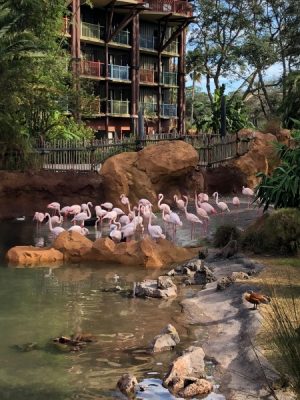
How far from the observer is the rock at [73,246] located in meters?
11.4

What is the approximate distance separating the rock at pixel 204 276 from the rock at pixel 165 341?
9.19 feet

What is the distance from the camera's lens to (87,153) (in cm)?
2036

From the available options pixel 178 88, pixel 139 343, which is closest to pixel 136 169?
pixel 139 343

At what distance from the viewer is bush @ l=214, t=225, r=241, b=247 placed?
11.7 m

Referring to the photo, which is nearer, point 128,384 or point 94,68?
point 128,384

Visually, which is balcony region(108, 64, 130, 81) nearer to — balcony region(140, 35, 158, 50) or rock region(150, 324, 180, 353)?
balcony region(140, 35, 158, 50)

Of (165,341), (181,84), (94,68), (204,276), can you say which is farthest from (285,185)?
(181,84)

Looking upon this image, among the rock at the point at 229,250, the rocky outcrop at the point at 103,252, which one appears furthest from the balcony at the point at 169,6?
the rock at the point at 229,250

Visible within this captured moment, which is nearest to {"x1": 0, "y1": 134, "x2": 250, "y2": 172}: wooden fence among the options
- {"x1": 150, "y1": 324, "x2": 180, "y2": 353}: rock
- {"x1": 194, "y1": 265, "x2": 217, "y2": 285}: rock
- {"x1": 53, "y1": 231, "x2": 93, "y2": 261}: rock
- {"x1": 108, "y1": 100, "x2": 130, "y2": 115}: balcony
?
{"x1": 53, "y1": 231, "x2": 93, "y2": 261}: rock

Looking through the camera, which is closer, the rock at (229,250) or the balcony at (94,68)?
the rock at (229,250)

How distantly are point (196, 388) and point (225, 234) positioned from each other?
22.3 ft

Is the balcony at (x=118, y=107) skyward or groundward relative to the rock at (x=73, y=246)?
skyward

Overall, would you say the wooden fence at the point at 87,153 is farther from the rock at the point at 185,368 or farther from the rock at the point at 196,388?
the rock at the point at 196,388

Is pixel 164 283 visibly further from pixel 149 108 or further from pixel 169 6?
pixel 169 6
